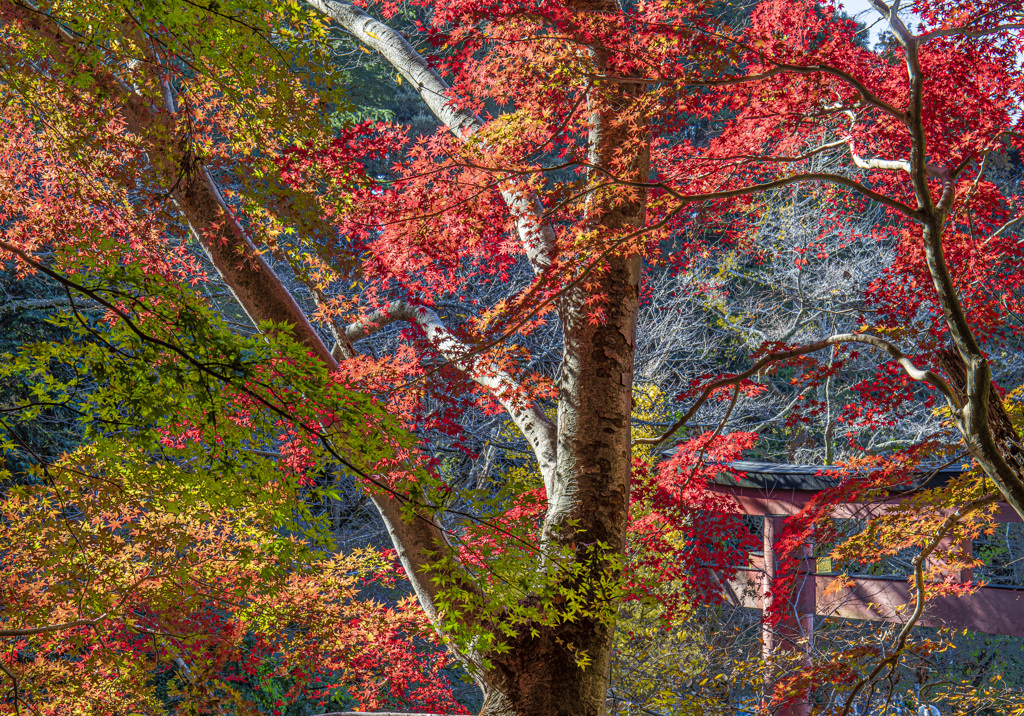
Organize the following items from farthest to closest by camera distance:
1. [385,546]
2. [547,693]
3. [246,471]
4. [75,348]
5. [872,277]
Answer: [872,277] < [385,546] < [547,693] < [246,471] < [75,348]

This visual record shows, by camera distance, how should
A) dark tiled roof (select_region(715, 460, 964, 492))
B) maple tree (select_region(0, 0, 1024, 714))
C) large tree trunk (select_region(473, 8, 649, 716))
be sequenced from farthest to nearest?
dark tiled roof (select_region(715, 460, 964, 492)), large tree trunk (select_region(473, 8, 649, 716)), maple tree (select_region(0, 0, 1024, 714))

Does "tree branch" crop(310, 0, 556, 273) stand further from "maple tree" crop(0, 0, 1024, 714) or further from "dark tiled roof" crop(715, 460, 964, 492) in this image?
"dark tiled roof" crop(715, 460, 964, 492)

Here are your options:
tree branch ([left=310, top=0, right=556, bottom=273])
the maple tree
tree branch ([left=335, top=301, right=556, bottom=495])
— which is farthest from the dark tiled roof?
tree branch ([left=310, top=0, right=556, bottom=273])

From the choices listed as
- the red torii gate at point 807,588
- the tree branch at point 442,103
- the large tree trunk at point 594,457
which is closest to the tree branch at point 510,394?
the large tree trunk at point 594,457

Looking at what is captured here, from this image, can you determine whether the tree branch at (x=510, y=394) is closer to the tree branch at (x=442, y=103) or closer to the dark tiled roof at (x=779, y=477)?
the tree branch at (x=442, y=103)

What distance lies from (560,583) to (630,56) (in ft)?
7.60

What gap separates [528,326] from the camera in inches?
129

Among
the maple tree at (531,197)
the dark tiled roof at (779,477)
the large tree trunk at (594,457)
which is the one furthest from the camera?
the dark tiled roof at (779,477)

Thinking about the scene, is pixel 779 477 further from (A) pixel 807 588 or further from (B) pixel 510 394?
(B) pixel 510 394

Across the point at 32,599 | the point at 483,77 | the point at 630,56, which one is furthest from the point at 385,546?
the point at 630,56

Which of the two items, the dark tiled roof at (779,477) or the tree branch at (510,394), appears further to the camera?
the dark tiled roof at (779,477)

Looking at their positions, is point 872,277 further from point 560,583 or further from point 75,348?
point 75,348

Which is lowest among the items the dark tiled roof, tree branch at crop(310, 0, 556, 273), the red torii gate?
the red torii gate

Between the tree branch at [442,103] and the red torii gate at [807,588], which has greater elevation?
the tree branch at [442,103]
